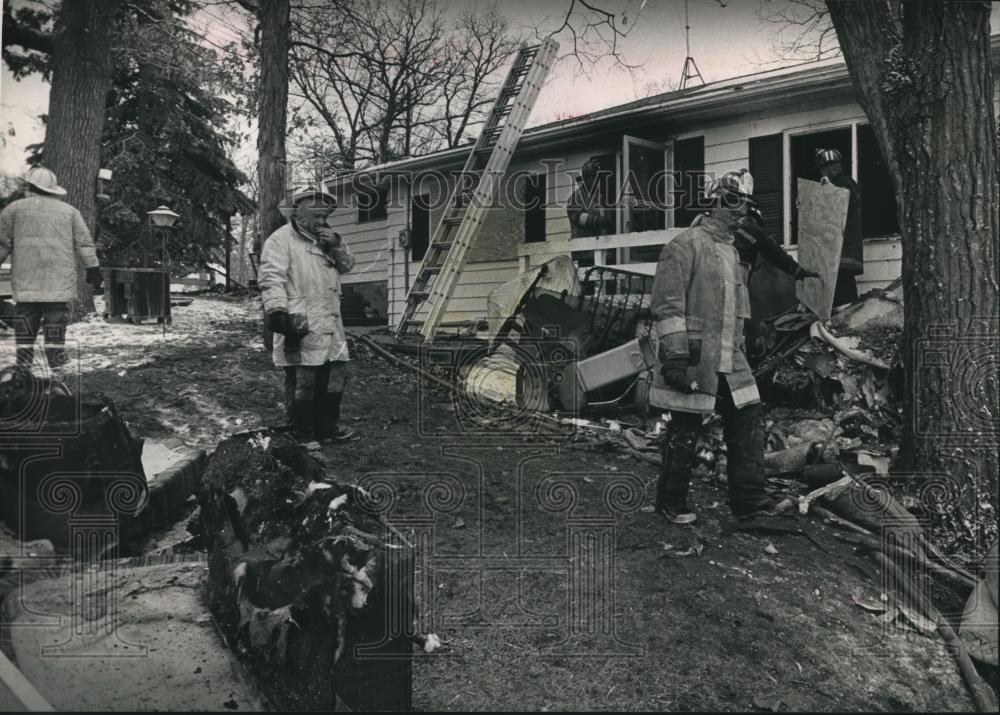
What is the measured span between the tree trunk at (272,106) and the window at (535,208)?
439 centimetres

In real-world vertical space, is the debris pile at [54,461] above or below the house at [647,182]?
below

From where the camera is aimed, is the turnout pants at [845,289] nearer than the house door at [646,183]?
Yes

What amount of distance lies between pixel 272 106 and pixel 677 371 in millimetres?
1976

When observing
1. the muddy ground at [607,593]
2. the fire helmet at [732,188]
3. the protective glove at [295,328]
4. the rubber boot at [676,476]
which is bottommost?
the muddy ground at [607,593]

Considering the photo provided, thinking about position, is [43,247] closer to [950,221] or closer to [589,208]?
[950,221]

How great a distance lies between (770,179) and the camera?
7.04 m

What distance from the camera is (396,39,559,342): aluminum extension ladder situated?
5.00 meters

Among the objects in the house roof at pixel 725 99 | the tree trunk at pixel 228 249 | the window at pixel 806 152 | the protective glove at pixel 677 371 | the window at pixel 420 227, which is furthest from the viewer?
the tree trunk at pixel 228 249

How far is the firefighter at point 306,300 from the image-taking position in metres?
3.69

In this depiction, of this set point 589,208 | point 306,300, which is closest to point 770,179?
point 589,208

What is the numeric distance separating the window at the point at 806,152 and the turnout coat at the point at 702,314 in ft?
13.2
